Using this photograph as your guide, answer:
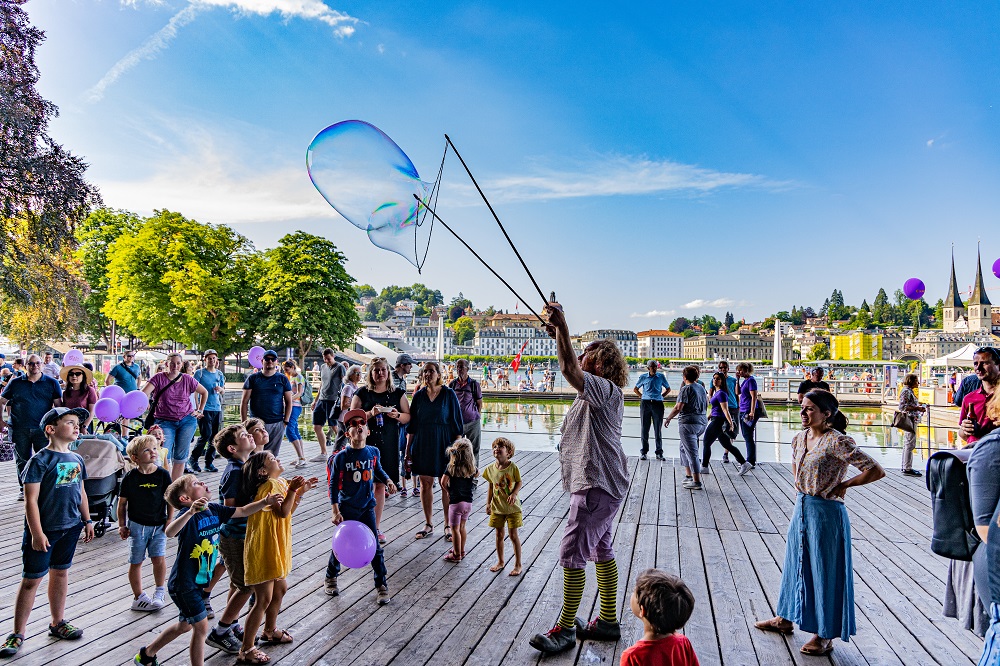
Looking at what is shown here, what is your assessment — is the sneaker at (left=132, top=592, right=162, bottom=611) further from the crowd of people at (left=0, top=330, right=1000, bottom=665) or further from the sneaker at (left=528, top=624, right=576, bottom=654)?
the sneaker at (left=528, top=624, right=576, bottom=654)

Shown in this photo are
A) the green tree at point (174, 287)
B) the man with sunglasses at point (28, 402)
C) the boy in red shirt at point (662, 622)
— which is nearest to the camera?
the boy in red shirt at point (662, 622)

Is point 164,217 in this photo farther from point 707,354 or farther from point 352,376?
point 707,354

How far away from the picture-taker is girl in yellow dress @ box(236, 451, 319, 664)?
3.07 metres

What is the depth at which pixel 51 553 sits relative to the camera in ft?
10.6

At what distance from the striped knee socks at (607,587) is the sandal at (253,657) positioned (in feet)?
5.74

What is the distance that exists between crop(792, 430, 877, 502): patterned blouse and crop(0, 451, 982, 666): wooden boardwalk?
0.90 m

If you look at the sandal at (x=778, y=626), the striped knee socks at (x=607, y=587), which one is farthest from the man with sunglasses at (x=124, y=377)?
the sandal at (x=778, y=626)

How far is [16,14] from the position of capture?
1545 centimetres

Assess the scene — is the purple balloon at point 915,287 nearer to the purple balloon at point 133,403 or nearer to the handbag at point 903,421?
the handbag at point 903,421

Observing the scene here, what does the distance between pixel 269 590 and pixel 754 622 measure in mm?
2748

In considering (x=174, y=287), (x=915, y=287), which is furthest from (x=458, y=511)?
(x=174, y=287)

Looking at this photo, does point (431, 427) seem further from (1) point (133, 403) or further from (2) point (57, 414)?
(1) point (133, 403)

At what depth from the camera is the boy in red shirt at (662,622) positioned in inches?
79.4

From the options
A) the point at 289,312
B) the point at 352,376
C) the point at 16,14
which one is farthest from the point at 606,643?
the point at 289,312
